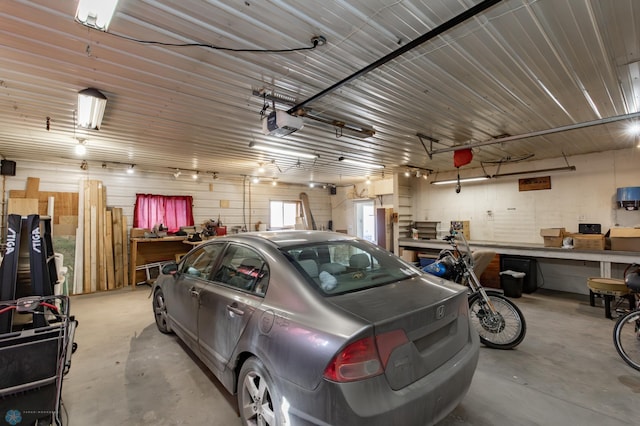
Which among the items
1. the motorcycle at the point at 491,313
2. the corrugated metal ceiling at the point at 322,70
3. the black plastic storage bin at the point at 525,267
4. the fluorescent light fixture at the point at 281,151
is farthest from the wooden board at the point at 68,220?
the black plastic storage bin at the point at 525,267

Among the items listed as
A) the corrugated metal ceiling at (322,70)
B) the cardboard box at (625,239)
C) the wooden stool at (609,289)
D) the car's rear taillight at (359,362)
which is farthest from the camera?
the cardboard box at (625,239)

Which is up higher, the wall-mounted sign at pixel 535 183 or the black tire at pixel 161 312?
the wall-mounted sign at pixel 535 183

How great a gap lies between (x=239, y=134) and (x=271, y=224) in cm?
526

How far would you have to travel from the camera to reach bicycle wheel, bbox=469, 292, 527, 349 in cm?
313

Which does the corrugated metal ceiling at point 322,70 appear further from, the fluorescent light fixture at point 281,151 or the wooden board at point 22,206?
the wooden board at point 22,206

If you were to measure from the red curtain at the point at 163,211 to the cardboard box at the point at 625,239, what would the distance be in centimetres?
908

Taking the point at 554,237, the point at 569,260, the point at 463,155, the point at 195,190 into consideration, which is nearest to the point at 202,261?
the point at 463,155

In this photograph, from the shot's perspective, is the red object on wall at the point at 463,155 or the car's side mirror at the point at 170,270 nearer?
the car's side mirror at the point at 170,270

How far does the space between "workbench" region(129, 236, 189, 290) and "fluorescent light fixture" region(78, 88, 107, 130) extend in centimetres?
374

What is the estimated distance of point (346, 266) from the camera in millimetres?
2115

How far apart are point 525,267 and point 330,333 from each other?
6.14m

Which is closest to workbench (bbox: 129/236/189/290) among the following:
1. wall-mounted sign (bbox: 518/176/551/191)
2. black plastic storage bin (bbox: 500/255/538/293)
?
black plastic storage bin (bbox: 500/255/538/293)

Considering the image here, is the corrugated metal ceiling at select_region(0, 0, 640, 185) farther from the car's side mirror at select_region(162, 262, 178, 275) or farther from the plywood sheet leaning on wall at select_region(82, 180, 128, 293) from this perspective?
the car's side mirror at select_region(162, 262, 178, 275)

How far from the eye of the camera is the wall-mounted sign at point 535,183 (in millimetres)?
6426
